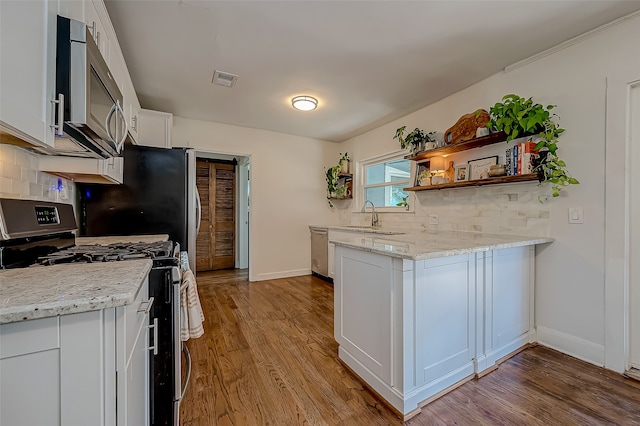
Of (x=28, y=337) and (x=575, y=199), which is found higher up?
(x=575, y=199)

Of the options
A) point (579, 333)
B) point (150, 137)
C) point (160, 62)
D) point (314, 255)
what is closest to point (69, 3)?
point (160, 62)

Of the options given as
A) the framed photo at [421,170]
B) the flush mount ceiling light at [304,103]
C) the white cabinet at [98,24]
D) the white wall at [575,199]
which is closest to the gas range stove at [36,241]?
the white cabinet at [98,24]

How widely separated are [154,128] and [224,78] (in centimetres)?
111

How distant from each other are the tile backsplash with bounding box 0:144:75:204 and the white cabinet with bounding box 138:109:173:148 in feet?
4.94

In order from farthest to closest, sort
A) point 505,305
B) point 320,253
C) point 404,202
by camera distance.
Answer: point 320,253, point 404,202, point 505,305

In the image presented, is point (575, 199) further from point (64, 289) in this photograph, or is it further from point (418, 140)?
point (64, 289)

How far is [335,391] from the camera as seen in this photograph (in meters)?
1.70

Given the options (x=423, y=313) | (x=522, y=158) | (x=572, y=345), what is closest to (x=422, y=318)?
(x=423, y=313)

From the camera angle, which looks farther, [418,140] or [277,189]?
[277,189]

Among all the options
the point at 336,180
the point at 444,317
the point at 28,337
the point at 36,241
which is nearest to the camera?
the point at 28,337

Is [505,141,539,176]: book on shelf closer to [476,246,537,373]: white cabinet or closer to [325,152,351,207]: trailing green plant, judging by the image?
[476,246,537,373]: white cabinet

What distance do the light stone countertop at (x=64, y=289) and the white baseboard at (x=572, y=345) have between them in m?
2.89

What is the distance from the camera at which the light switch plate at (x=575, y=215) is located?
2.08m

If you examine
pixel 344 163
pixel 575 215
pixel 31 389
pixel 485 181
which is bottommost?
pixel 31 389
